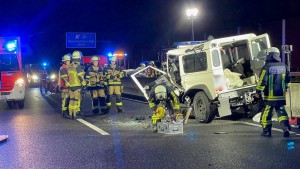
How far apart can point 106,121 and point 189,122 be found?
7.53ft

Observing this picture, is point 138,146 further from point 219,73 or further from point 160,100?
point 219,73

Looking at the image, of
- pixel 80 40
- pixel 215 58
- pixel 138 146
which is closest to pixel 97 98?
pixel 215 58

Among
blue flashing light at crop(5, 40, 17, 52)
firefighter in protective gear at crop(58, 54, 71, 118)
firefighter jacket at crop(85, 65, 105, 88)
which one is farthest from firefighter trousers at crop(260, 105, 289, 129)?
blue flashing light at crop(5, 40, 17, 52)

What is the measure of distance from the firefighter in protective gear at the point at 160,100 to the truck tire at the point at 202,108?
1.21 meters

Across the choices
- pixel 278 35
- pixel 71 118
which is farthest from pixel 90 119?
pixel 278 35

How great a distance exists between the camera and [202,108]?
10820 mm

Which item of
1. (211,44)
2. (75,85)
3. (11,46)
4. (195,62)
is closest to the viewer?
(211,44)

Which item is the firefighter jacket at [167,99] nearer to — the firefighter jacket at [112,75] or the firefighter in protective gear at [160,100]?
the firefighter in protective gear at [160,100]

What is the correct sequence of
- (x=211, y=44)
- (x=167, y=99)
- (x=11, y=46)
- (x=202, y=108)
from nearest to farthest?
(x=167, y=99) → (x=211, y=44) → (x=202, y=108) → (x=11, y=46)

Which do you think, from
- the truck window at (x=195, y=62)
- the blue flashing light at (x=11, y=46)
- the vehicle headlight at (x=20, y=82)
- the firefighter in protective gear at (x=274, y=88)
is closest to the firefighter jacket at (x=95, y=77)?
the vehicle headlight at (x=20, y=82)

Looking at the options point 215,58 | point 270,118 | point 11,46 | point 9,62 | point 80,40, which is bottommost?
point 270,118

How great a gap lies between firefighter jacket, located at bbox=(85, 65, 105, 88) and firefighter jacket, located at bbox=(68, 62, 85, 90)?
0.92 metres

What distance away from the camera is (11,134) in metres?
9.52

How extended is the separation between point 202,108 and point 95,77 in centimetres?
406
